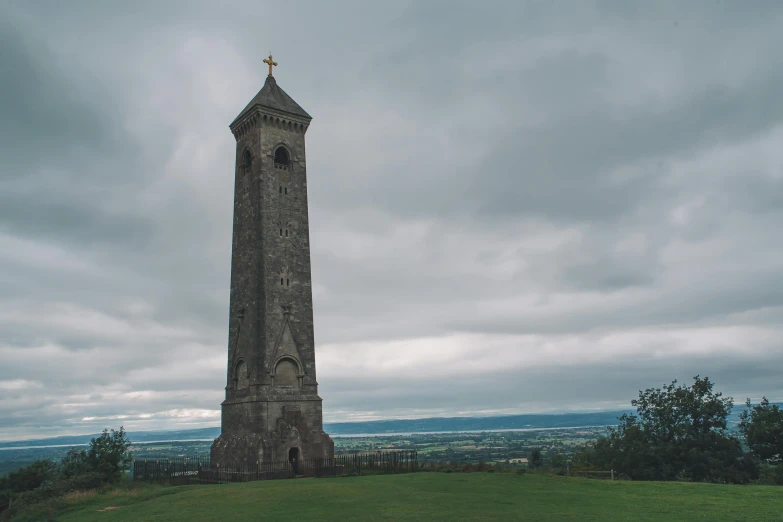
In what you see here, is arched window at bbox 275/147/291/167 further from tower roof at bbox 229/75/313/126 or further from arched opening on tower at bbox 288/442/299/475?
arched opening on tower at bbox 288/442/299/475

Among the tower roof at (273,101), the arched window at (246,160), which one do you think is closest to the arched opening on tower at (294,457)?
the arched window at (246,160)

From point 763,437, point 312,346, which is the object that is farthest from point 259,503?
point 763,437

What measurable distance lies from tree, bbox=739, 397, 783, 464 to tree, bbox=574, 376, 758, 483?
3.89ft

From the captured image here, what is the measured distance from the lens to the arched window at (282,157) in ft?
143

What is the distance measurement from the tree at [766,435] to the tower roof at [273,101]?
40719mm

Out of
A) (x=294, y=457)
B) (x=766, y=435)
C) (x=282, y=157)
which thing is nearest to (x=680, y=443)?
(x=766, y=435)

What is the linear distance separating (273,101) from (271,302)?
47.9 feet

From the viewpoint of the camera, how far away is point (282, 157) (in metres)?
43.9

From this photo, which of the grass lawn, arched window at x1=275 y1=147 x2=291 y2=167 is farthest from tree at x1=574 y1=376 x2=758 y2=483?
arched window at x1=275 y1=147 x2=291 y2=167

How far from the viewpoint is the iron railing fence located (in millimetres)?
36062

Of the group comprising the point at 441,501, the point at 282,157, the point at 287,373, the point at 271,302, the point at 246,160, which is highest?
the point at 246,160

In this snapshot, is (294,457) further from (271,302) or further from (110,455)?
(110,455)

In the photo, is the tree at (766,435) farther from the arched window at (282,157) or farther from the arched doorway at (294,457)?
the arched window at (282,157)

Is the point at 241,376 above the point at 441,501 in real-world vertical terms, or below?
above
